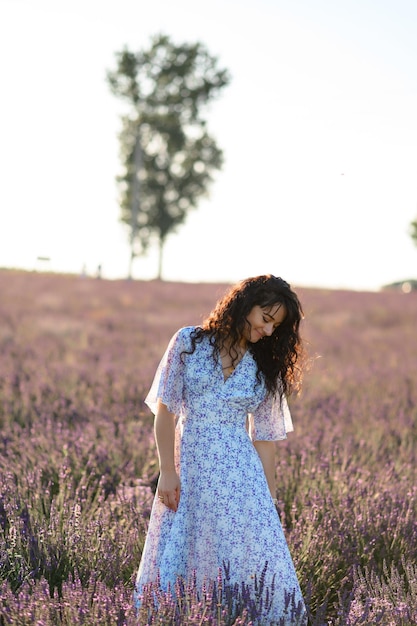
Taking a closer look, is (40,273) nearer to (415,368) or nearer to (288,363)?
(415,368)

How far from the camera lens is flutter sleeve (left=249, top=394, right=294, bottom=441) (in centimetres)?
288

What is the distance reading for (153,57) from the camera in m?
32.5

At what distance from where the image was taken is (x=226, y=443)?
108 inches

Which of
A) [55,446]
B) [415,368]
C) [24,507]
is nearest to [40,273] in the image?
[415,368]

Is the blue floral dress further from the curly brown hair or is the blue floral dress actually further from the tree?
the tree

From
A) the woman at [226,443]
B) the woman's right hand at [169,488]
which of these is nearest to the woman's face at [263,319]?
the woman at [226,443]

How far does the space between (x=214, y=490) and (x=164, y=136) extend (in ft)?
102

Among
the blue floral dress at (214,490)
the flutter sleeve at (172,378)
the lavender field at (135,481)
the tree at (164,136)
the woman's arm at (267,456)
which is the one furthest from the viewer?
the tree at (164,136)

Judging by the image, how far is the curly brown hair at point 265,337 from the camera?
2.78 meters

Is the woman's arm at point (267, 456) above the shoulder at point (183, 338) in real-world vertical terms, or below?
below

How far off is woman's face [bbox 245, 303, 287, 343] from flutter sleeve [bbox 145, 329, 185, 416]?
0.76 feet

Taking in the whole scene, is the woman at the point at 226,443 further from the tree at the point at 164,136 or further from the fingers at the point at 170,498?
the tree at the point at 164,136

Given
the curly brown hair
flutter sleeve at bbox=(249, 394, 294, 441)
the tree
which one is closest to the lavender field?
the curly brown hair

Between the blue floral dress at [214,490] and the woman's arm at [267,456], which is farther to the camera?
the woman's arm at [267,456]
